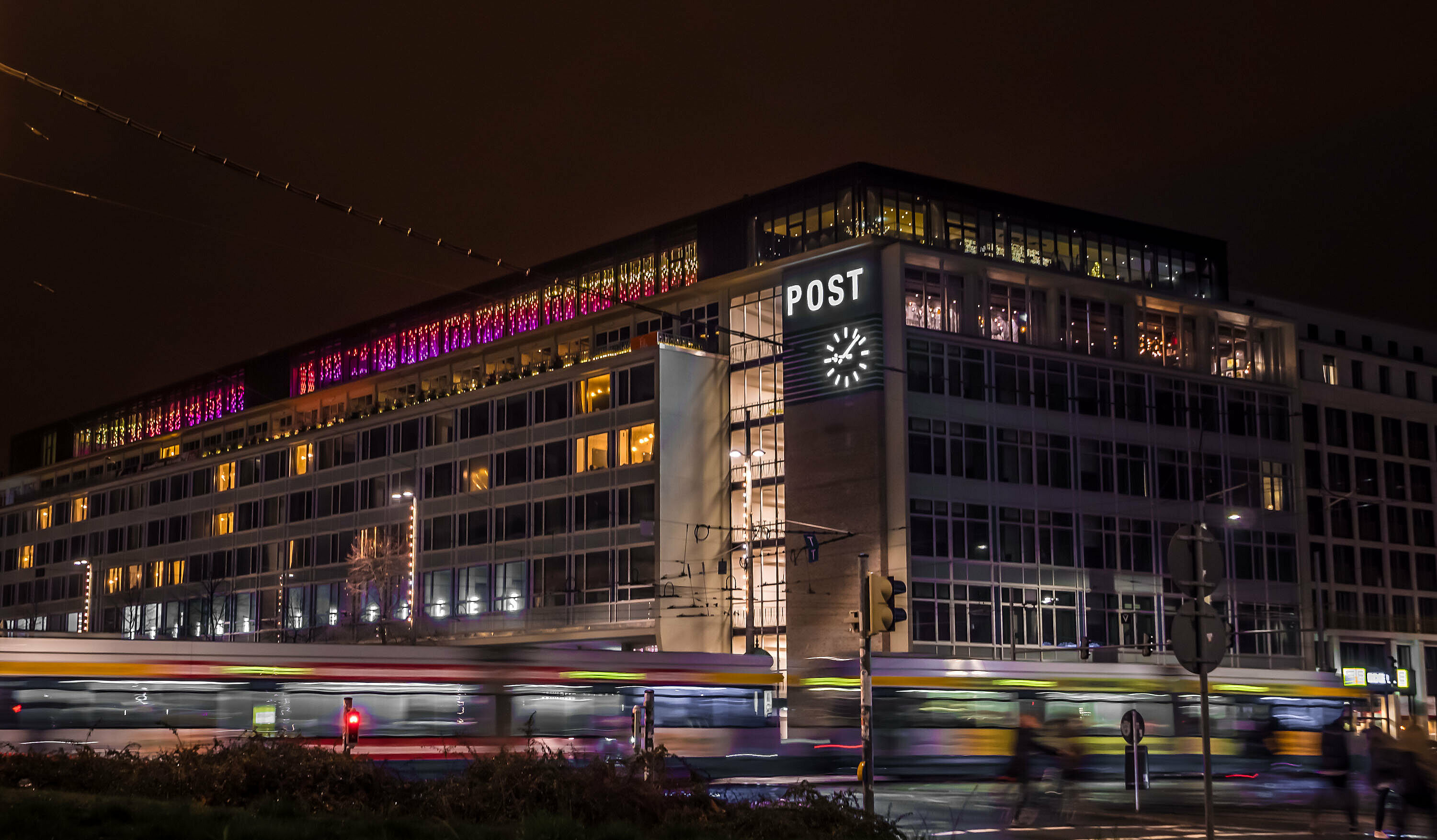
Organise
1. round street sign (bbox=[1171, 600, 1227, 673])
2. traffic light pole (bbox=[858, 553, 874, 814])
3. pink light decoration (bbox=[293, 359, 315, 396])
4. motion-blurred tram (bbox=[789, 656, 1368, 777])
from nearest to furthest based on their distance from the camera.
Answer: round street sign (bbox=[1171, 600, 1227, 673]) < traffic light pole (bbox=[858, 553, 874, 814]) < motion-blurred tram (bbox=[789, 656, 1368, 777]) < pink light decoration (bbox=[293, 359, 315, 396])

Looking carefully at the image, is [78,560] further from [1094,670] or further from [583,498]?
[1094,670]

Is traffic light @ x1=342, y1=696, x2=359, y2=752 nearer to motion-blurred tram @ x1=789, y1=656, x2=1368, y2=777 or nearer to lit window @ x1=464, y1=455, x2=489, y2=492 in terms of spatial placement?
motion-blurred tram @ x1=789, y1=656, x2=1368, y2=777

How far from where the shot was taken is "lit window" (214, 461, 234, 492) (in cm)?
8838

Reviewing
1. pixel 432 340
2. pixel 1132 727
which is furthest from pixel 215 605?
pixel 1132 727

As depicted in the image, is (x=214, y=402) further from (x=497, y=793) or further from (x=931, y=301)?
(x=497, y=793)

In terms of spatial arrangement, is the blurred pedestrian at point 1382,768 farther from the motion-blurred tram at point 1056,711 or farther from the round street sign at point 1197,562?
the motion-blurred tram at point 1056,711

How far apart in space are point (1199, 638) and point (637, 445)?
50949mm

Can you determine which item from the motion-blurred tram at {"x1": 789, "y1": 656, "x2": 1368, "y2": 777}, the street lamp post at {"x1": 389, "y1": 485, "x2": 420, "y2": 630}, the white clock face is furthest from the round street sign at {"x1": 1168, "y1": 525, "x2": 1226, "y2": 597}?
the white clock face

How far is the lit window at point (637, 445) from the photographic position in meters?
63.2

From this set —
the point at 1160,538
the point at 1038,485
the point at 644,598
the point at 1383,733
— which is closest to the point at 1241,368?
the point at 1160,538

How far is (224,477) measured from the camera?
292 feet

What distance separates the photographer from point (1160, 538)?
65625 millimetres

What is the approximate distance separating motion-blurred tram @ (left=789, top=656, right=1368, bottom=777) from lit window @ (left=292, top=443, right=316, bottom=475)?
52127mm

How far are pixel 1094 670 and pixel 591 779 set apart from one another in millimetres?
24458
